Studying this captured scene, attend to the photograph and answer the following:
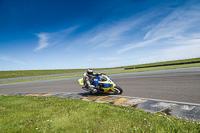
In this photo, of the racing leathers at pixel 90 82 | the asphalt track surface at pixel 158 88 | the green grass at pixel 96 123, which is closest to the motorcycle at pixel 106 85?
the racing leathers at pixel 90 82

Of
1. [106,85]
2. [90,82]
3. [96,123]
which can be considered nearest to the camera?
[96,123]

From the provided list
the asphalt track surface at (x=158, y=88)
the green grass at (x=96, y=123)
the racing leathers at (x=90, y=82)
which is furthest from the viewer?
the racing leathers at (x=90, y=82)

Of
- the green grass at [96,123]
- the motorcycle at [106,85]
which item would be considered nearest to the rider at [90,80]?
the motorcycle at [106,85]

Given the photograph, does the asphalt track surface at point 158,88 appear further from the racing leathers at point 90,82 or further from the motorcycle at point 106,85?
the racing leathers at point 90,82

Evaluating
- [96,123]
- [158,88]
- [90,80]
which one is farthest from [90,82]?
[96,123]

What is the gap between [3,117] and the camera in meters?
4.59

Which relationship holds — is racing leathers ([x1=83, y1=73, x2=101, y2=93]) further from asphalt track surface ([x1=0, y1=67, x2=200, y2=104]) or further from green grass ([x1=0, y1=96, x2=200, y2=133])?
green grass ([x1=0, y1=96, x2=200, y2=133])

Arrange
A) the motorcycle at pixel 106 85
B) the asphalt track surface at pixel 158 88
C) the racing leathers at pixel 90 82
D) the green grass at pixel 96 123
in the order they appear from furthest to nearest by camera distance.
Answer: the racing leathers at pixel 90 82
the motorcycle at pixel 106 85
the asphalt track surface at pixel 158 88
the green grass at pixel 96 123

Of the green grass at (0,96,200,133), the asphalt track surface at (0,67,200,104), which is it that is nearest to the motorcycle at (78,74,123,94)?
Answer: the asphalt track surface at (0,67,200,104)

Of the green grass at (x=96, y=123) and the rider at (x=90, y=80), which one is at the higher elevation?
the rider at (x=90, y=80)

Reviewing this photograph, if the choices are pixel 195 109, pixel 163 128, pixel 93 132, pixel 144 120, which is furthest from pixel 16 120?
pixel 195 109

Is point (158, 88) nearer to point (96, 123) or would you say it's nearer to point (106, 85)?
point (106, 85)

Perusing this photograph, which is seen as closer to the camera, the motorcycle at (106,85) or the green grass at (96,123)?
the green grass at (96,123)

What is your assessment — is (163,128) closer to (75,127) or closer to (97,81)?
(75,127)
